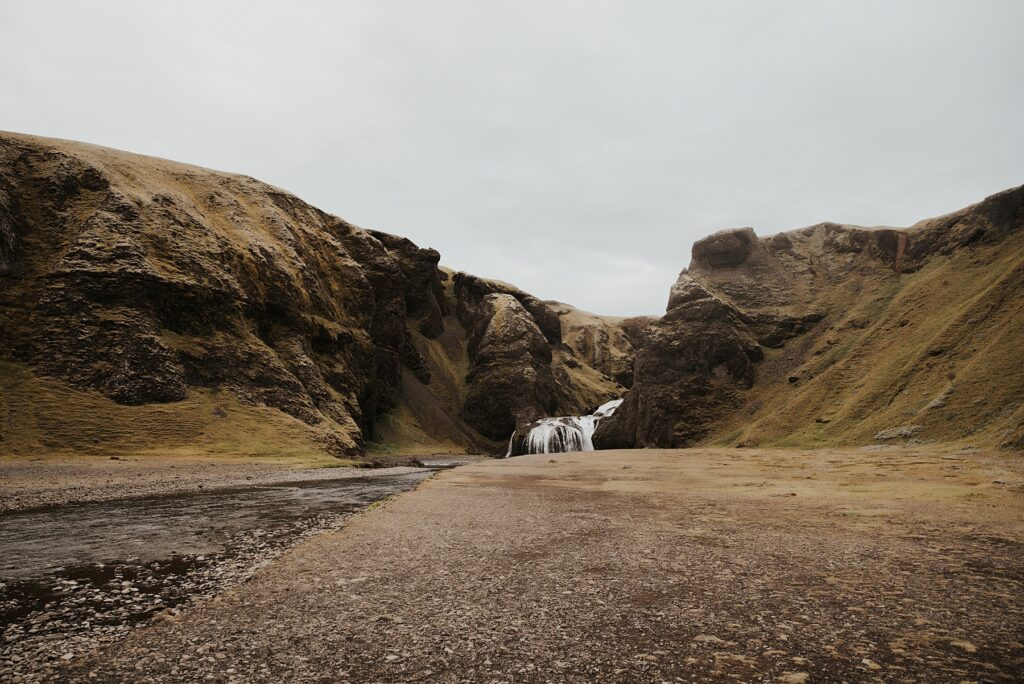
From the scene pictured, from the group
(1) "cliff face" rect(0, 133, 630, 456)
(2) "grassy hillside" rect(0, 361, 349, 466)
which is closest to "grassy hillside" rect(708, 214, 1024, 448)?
(2) "grassy hillside" rect(0, 361, 349, 466)

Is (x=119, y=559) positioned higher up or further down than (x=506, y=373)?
further down

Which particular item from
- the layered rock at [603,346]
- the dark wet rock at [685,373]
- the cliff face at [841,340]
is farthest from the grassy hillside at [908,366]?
the layered rock at [603,346]

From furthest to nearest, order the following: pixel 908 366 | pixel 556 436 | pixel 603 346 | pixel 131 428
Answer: pixel 603 346 → pixel 556 436 → pixel 908 366 → pixel 131 428

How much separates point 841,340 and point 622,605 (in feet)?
243

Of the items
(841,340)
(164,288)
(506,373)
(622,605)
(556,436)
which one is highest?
(164,288)

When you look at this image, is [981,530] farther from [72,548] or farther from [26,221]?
[26,221]

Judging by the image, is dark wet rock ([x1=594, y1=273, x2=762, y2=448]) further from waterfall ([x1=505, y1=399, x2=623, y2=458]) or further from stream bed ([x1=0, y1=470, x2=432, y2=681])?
stream bed ([x1=0, y1=470, x2=432, y2=681])

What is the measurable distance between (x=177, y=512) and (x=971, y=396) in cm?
4874

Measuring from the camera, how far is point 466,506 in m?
17.5

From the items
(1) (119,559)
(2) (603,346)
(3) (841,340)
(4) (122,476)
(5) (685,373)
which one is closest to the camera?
(1) (119,559)

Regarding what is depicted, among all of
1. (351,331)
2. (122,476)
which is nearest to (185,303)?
(351,331)

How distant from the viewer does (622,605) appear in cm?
702

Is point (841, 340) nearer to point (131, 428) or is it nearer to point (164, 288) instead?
point (131, 428)

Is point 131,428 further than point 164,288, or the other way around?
point 164,288
